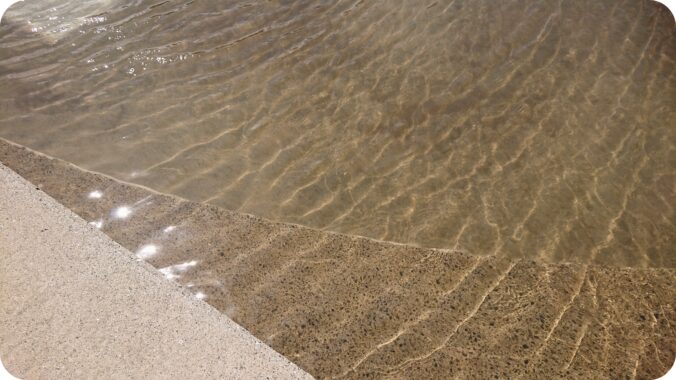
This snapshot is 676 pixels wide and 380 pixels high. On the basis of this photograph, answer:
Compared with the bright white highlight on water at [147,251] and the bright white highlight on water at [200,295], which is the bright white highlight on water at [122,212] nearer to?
the bright white highlight on water at [147,251]

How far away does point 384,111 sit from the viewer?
4.30 meters

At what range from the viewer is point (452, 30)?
5.08m

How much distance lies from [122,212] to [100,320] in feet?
2.74

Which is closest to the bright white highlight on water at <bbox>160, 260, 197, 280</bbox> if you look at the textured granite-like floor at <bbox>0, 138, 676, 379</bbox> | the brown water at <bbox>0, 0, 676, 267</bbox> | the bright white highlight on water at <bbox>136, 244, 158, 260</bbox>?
the textured granite-like floor at <bbox>0, 138, 676, 379</bbox>

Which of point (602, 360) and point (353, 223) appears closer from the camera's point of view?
point (602, 360)

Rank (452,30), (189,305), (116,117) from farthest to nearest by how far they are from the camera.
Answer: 1. (452,30)
2. (116,117)
3. (189,305)

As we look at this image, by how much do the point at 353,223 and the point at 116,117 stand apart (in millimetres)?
1895

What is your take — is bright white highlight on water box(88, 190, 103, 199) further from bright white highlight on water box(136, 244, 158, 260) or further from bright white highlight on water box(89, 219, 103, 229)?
bright white highlight on water box(136, 244, 158, 260)

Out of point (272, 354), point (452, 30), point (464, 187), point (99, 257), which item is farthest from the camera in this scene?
point (452, 30)

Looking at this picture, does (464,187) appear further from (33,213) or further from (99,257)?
Answer: (33,213)

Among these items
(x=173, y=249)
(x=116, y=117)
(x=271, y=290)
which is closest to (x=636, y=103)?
(x=271, y=290)

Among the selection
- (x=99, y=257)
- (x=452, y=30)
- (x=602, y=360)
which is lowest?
(x=602, y=360)

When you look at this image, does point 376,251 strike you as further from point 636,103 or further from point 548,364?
point 636,103

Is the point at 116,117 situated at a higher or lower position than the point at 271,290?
higher
